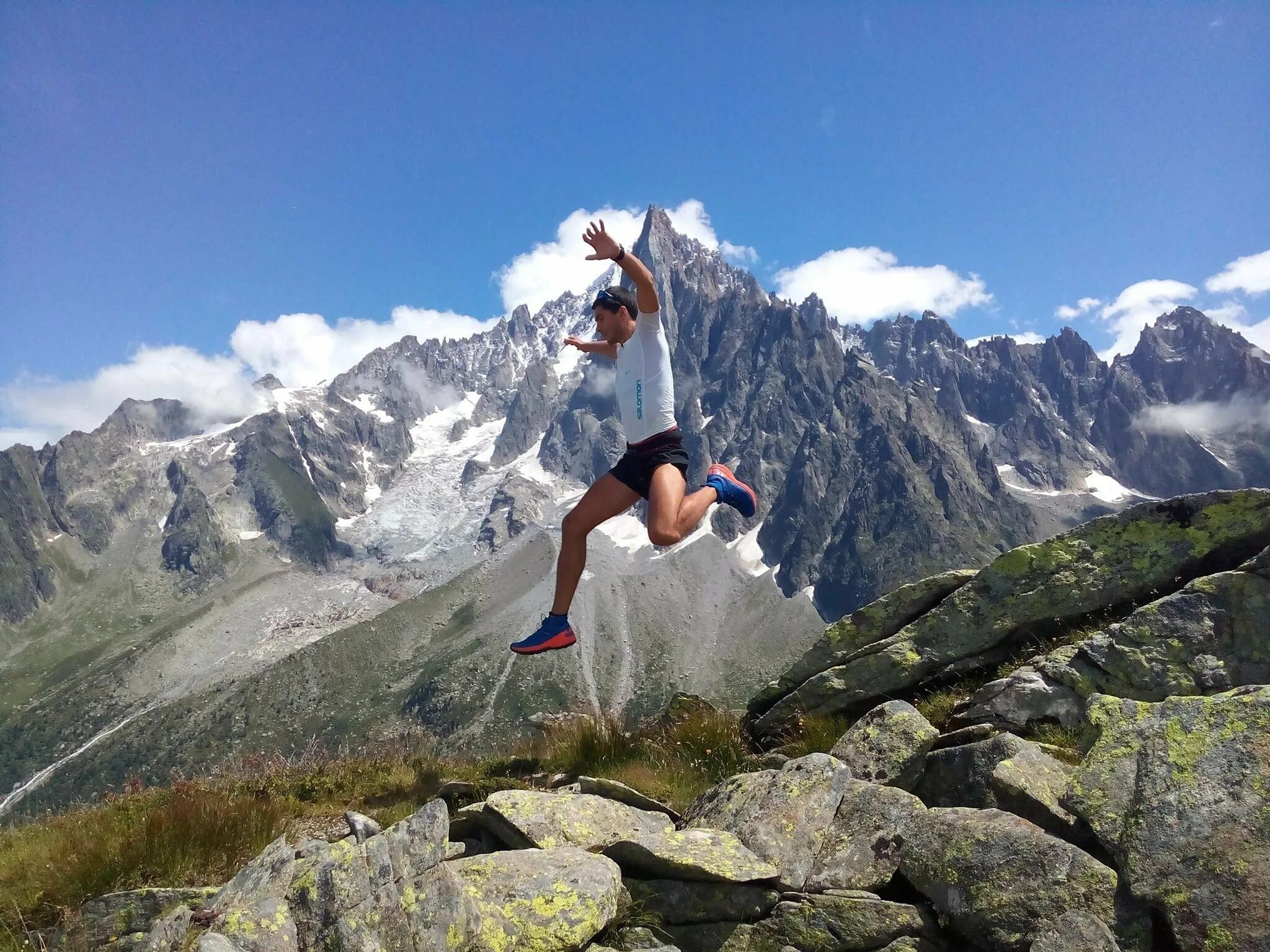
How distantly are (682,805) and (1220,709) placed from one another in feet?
17.5

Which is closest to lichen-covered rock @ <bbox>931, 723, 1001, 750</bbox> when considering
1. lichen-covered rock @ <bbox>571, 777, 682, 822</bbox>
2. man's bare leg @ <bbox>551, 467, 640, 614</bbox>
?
lichen-covered rock @ <bbox>571, 777, 682, 822</bbox>

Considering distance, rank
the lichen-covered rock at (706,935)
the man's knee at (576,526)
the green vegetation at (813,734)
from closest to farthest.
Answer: the lichen-covered rock at (706,935) → the green vegetation at (813,734) → the man's knee at (576,526)

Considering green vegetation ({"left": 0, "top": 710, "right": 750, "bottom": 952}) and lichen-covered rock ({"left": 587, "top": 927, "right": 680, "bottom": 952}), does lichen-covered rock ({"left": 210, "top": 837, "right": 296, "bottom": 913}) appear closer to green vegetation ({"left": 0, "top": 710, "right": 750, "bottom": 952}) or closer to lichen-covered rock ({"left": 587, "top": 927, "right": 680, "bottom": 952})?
green vegetation ({"left": 0, "top": 710, "right": 750, "bottom": 952})

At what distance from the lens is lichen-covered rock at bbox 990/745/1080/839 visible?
526 centimetres

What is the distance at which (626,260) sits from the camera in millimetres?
8531

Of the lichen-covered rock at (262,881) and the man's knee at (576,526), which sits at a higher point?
the man's knee at (576,526)

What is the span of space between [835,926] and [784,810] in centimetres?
115

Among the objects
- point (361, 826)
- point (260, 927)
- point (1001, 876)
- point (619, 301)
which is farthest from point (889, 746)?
point (619, 301)

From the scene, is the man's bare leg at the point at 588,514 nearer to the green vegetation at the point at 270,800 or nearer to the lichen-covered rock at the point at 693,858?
the green vegetation at the point at 270,800

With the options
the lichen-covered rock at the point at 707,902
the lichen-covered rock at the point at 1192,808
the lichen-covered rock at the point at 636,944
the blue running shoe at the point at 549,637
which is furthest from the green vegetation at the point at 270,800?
the lichen-covered rock at the point at 1192,808

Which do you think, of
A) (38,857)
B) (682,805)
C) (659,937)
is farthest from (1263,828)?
A: (38,857)

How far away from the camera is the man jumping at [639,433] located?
28.0 feet

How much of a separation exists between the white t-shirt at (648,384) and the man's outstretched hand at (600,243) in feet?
2.88

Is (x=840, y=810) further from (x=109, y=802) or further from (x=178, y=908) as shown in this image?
(x=109, y=802)
